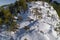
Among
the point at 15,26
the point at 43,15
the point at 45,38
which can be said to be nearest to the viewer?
the point at 45,38

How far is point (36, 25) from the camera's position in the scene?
755 inches

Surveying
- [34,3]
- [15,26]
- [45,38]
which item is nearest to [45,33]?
[45,38]

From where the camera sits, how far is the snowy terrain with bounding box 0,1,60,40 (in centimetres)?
1800

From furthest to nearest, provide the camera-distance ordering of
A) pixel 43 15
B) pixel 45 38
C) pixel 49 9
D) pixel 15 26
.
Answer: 1. pixel 49 9
2. pixel 43 15
3. pixel 15 26
4. pixel 45 38

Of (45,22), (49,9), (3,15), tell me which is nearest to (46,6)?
(49,9)

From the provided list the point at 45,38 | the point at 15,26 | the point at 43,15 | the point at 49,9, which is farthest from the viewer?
the point at 49,9

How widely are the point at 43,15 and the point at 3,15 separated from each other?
3.91m

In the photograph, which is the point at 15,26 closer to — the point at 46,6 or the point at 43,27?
the point at 43,27

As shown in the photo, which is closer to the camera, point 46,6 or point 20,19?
point 20,19

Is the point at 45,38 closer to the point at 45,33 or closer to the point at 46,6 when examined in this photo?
the point at 45,33

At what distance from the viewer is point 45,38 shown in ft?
58.4

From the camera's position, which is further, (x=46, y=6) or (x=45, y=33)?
(x=46, y=6)

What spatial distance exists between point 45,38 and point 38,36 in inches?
23.9

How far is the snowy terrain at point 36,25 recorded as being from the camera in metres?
18.0
